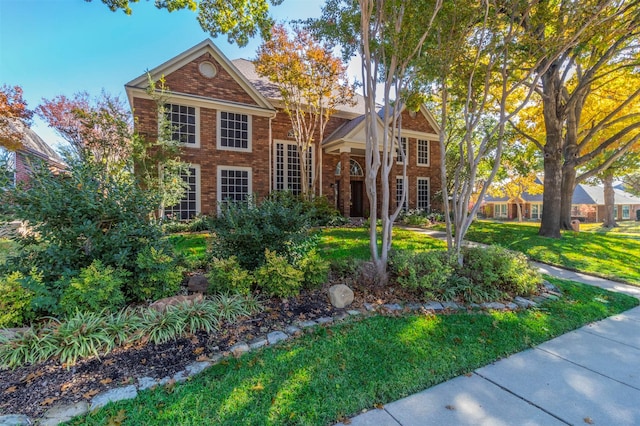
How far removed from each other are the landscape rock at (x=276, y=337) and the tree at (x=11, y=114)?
1444cm

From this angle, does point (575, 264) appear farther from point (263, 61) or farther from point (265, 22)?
point (263, 61)

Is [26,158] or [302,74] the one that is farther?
[302,74]

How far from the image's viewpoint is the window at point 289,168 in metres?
14.1

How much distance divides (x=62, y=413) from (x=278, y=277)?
2.24 m

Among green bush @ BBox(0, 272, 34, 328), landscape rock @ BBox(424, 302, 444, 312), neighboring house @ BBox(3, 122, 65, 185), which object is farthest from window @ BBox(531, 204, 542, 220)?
green bush @ BBox(0, 272, 34, 328)

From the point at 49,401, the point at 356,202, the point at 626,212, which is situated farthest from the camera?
the point at 626,212

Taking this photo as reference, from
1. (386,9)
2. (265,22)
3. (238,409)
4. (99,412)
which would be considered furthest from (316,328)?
(265,22)

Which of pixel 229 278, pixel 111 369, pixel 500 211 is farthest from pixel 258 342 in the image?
pixel 500 211

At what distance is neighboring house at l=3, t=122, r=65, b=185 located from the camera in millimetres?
3547

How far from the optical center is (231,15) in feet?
20.2

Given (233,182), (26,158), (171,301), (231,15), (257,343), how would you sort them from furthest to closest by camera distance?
(233,182) → (231,15) → (26,158) → (171,301) → (257,343)

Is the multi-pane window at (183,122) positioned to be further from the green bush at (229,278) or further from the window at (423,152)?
the window at (423,152)

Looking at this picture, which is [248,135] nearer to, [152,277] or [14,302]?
[152,277]

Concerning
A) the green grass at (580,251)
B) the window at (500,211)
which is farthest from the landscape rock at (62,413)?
the window at (500,211)
